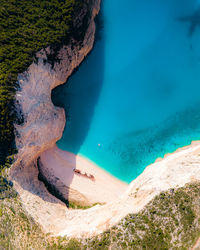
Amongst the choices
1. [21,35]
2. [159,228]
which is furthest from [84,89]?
[159,228]

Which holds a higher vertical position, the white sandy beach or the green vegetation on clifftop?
the green vegetation on clifftop

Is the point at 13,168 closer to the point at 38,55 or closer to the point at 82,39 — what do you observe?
the point at 38,55

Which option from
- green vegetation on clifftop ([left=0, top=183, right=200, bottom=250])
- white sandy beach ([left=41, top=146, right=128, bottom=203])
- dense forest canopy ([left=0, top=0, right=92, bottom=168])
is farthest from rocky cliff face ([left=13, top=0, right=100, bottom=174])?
green vegetation on clifftop ([left=0, top=183, right=200, bottom=250])

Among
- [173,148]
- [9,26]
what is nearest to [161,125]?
[173,148]

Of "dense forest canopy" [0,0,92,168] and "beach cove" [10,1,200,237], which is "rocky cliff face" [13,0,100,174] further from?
→ "dense forest canopy" [0,0,92,168]

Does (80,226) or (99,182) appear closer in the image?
(80,226)

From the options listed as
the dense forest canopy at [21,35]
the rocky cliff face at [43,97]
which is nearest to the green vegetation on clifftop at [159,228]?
the rocky cliff face at [43,97]

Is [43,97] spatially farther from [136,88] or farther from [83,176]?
[136,88]
